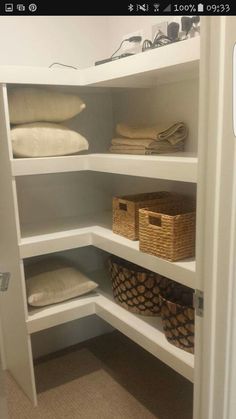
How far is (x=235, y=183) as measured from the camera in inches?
30.3

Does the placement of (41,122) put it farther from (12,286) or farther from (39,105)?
(12,286)

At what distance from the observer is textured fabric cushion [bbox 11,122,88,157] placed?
57.6 inches

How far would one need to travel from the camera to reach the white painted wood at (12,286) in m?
1.46

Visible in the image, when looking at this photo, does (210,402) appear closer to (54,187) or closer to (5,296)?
(5,296)

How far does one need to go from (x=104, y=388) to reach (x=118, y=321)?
0.48 m

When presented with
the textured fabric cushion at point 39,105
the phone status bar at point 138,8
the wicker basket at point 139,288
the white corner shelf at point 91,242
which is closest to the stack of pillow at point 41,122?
the textured fabric cushion at point 39,105

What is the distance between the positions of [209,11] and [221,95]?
0.63ft

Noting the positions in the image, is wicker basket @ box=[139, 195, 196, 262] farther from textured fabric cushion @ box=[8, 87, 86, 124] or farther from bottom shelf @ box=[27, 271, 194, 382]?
textured fabric cushion @ box=[8, 87, 86, 124]

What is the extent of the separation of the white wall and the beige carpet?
1.64 meters

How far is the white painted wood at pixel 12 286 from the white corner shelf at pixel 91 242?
3.6 inches

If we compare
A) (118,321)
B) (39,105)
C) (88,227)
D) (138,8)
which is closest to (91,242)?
(88,227)

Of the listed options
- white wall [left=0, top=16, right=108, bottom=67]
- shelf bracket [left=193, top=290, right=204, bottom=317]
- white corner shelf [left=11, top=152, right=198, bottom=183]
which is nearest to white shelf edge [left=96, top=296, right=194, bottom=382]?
shelf bracket [left=193, top=290, right=204, bottom=317]

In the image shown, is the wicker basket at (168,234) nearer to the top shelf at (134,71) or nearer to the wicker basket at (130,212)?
the wicker basket at (130,212)

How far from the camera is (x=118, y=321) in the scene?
155cm
